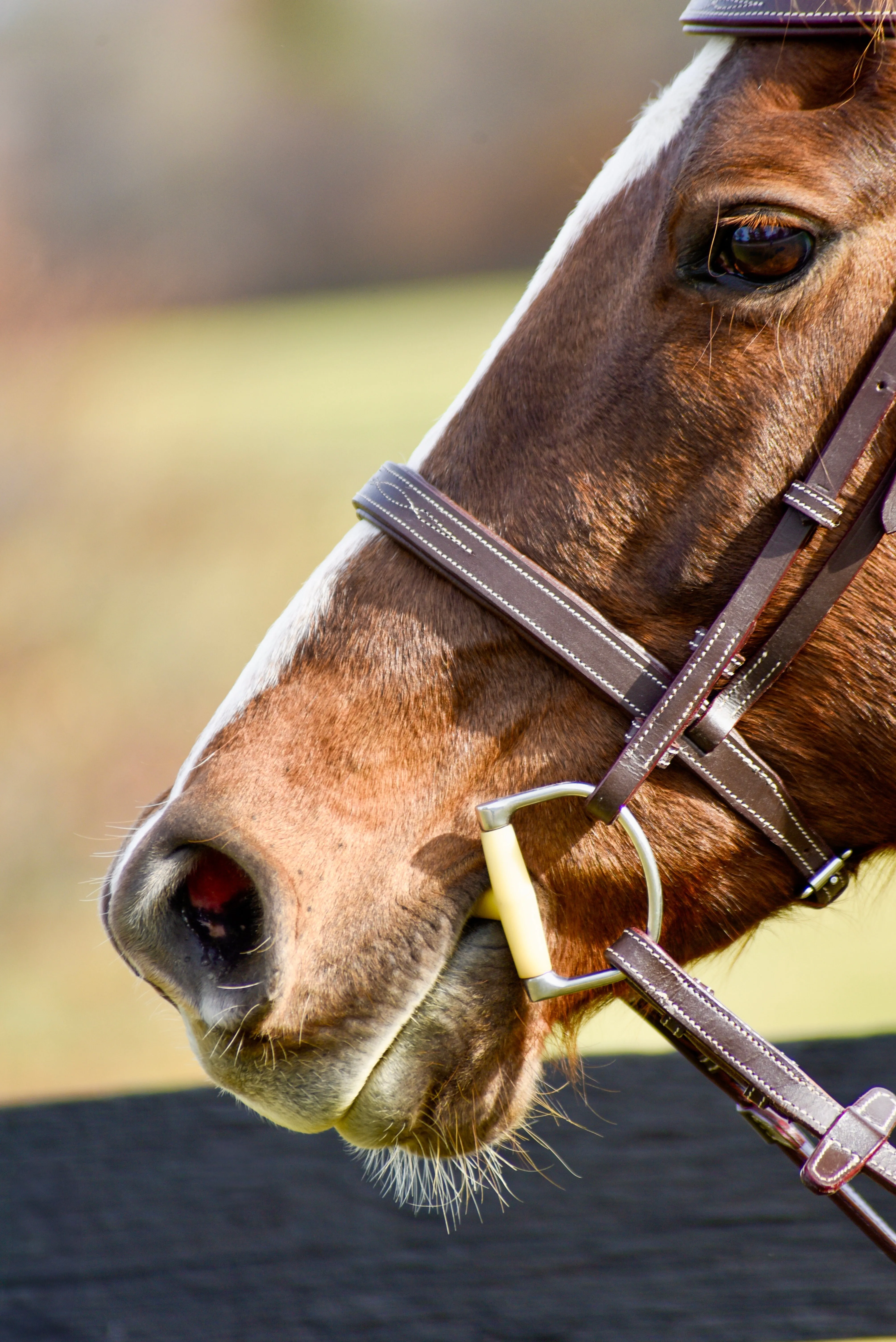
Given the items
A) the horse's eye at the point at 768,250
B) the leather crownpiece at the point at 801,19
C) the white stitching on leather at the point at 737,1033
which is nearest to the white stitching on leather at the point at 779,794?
the white stitching on leather at the point at 737,1033

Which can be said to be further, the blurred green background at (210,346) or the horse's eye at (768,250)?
the blurred green background at (210,346)

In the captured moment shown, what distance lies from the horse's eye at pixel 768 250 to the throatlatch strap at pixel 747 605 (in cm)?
13

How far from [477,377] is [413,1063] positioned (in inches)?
32.4

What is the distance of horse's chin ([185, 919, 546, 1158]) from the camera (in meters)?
1.22

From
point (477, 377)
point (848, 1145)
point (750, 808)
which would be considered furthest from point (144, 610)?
point (848, 1145)

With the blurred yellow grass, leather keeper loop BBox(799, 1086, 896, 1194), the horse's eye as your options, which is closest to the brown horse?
the horse's eye

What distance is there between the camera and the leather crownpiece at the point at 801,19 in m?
1.10

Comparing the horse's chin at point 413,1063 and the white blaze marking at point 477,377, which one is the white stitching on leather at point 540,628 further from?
the horse's chin at point 413,1063

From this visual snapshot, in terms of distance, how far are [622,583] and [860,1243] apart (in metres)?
1.39

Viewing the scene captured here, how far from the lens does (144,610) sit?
27.7ft

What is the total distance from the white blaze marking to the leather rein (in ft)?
0.40

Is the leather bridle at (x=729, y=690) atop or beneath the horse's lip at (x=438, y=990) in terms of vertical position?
atop

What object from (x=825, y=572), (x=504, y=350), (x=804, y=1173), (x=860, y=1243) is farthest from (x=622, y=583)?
(x=860, y=1243)

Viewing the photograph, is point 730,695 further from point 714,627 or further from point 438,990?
point 438,990
